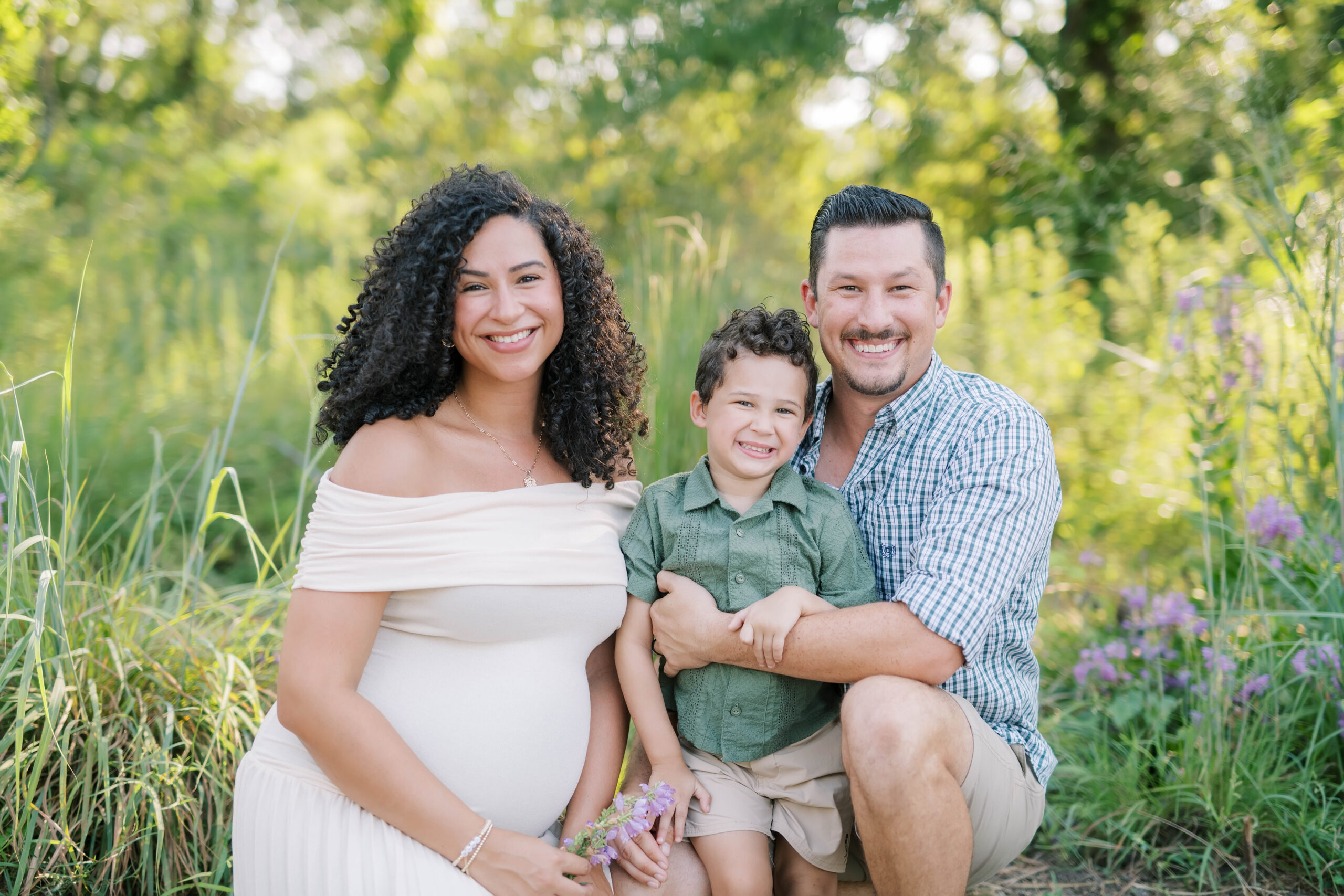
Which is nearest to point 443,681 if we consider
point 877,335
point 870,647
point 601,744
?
point 601,744

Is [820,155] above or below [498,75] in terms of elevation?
below

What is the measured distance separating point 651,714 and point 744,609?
310 millimetres

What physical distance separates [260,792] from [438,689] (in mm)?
388

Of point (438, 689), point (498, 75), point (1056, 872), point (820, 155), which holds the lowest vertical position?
point (1056, 872)

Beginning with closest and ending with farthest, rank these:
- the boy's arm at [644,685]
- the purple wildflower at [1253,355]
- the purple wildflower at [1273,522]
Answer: the boy's arm at [644,685] < the purple wildflower at [1273,522] < the purple wildflower at [1253,355]

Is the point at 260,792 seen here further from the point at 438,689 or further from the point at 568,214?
the point at 568,214

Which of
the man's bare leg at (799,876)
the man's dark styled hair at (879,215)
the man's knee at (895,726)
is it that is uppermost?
the man's dark styled hair at (879,215)

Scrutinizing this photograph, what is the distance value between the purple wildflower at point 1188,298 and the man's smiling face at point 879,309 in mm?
1072

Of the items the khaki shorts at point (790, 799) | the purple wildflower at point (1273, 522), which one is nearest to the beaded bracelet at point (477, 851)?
the khaki shorts at point (790, 799)

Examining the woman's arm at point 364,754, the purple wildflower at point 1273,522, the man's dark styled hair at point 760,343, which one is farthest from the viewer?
the purple wildflower at point 1273,522

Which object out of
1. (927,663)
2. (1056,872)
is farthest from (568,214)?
(1056,872)

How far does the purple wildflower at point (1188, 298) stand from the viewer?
9.84 feet

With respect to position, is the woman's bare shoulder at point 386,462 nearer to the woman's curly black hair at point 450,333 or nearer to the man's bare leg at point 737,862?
the woman's curly black hair at point 450,333

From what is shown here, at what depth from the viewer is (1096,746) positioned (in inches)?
116
